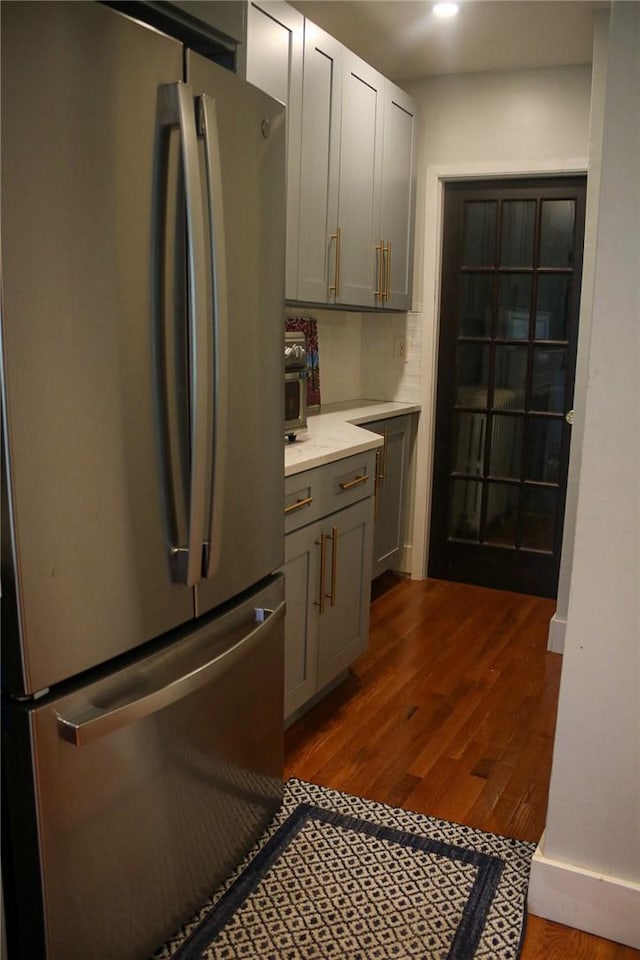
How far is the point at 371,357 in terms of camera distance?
439 centimetres

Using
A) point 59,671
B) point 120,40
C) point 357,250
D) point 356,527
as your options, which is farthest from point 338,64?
point 59,671

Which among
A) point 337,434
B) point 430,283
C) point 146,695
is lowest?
point 146,695

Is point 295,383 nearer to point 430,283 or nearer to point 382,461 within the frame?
point 382,461

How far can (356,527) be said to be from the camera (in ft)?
9.68

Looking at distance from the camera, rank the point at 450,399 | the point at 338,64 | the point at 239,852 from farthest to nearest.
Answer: the point at 450,399 < the point at 338,64 < the point at 239,852

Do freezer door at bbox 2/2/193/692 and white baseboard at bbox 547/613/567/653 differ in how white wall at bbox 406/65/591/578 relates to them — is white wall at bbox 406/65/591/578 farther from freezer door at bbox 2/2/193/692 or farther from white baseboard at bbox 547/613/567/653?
freezer door at bbox 2/2/193/692

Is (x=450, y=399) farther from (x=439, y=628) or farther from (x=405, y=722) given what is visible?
(x=405, y=722)

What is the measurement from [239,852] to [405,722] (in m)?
0.92

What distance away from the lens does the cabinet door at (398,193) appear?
3.68m

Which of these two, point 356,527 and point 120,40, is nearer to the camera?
point 120,40

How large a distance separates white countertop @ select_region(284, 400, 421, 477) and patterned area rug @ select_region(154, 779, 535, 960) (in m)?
0.97

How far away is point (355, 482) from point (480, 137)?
6.58ft

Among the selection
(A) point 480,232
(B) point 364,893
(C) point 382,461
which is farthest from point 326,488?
(A) point 480,232

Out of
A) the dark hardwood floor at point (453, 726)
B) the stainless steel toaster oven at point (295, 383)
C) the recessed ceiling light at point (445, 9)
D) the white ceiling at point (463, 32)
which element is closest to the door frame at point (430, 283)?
the white ceiling at point (463, 32)
